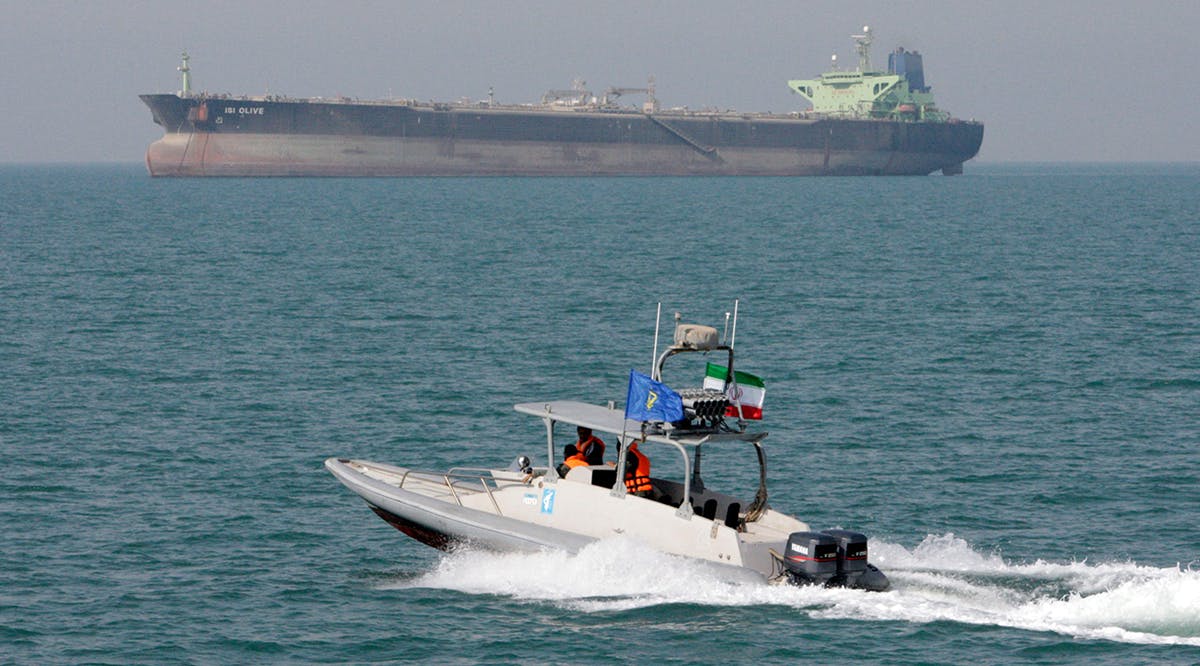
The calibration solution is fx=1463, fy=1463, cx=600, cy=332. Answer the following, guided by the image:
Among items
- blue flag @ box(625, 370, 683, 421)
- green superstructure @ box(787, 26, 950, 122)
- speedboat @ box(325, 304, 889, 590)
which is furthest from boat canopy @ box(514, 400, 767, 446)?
green superstructure @ box(787, 26, 950, 122)

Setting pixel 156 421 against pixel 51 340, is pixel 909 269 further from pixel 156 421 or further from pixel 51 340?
pixel 156 421

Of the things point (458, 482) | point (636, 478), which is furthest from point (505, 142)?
point (636, 478)

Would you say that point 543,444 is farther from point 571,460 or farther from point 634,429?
point 634,429

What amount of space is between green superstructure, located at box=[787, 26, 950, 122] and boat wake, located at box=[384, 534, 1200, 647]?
139838 millimetres

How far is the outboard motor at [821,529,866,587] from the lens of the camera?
1567cm

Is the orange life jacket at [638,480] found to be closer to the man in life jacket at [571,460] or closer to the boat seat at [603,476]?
the boat seat at [603,476]

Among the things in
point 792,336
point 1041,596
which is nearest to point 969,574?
point 1041,596

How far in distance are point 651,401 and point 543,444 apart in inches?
362

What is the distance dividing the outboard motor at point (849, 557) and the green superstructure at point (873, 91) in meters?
141

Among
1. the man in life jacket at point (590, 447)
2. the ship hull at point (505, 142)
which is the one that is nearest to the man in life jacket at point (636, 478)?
the man in life jacket at point (590, 447)

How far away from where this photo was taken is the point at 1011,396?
96.9 ft

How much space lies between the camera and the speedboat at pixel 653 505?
15.9 metres

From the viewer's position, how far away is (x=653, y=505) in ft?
53.6

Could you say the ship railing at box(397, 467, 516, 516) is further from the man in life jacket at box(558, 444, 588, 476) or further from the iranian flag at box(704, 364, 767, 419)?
the iranian flag at box(704, 364, 767, 419)
